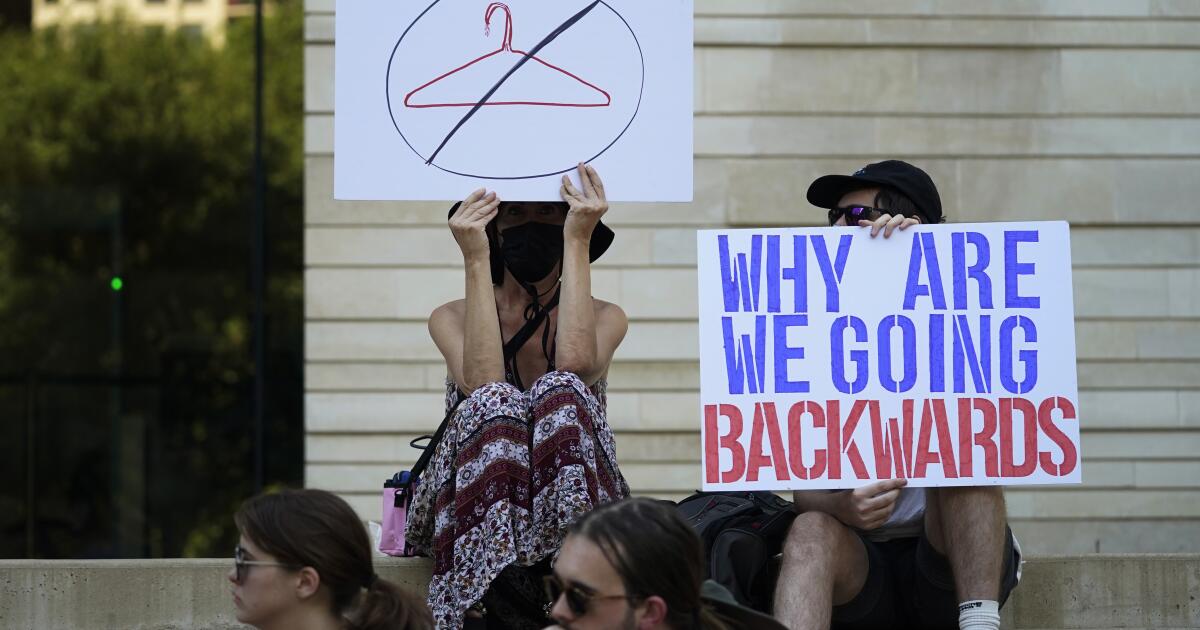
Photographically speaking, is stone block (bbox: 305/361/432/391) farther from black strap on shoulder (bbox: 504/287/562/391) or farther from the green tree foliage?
black strap on shoulder (bbox: 504/287/562/391)

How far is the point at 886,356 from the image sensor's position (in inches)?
165

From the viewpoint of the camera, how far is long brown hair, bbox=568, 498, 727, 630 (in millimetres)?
2729

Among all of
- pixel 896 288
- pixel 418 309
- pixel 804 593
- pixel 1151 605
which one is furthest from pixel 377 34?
pixel 418 309

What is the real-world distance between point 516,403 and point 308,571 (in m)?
1.27

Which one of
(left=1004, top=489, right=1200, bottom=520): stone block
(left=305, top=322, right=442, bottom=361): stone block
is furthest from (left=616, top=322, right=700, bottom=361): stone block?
(left=1004, top=489, right=1200, bottom=520): stone block

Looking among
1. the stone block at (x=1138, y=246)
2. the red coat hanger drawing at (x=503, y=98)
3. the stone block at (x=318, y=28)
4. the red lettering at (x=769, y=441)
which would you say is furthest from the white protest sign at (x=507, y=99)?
the stone block at (x=1138, y=246)

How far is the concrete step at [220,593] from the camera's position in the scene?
464 cm

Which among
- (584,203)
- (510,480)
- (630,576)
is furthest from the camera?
(584,203)

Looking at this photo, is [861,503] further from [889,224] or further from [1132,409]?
[1132,409]

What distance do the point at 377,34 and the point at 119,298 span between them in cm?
700

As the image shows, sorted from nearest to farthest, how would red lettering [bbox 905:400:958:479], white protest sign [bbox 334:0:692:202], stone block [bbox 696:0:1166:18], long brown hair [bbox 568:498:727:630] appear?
long brown hair [bbox 568:498:727:630] < red lettering [bbox 905:400:958:479] < white protest sign [bbox 334:0:692:202] < stone block [bbox 696:0:1166:18]

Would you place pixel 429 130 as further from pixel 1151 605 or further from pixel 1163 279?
pixel 1163 279

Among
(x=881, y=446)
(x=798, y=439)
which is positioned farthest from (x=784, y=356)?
(x=881, y=446)

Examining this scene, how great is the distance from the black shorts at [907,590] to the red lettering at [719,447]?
43 centimetres
